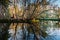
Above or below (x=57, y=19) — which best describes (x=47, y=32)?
below

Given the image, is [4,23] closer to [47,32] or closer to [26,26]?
[26,26]

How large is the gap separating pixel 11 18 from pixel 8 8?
13 centimetres

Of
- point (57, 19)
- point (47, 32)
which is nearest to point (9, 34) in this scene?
point (47, 32)

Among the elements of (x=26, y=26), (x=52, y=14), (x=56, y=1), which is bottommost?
(x=26, y=26)

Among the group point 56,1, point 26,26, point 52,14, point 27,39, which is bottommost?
point 27,39

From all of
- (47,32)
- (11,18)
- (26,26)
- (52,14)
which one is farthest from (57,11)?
(11,18)

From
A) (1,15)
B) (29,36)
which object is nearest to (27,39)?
(29,36)

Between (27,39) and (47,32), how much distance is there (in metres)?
0.27

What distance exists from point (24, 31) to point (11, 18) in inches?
9.3

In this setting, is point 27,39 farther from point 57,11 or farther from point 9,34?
point 57,11

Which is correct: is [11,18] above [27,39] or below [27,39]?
above

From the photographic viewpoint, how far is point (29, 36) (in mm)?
2174

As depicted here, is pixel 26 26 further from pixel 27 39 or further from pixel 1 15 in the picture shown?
pixel 1 15

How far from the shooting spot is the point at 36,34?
2172mm
